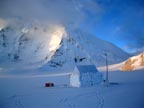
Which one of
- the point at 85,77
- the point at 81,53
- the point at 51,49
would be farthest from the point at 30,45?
the point at 85,77

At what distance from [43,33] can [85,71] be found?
6361 inches

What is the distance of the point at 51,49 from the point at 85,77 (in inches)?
5589

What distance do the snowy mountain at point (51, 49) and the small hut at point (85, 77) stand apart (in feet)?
330

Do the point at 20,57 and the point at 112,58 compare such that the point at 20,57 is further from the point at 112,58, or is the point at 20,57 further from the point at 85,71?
the point at 85,71

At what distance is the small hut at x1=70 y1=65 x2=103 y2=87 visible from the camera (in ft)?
100

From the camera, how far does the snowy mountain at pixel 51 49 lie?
151 metres

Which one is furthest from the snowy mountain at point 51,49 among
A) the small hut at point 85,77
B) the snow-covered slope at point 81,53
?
the small hut at point 85,77

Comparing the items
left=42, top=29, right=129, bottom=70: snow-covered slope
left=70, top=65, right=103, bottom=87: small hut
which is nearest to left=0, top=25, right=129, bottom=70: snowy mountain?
left=42, top=29, right=129, bottom=70: snow-covered slope

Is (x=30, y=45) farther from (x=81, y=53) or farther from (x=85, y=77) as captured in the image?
(x=85, y=77)

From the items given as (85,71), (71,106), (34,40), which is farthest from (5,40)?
(71,106)

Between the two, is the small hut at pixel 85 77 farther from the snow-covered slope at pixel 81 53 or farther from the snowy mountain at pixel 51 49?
the snow-covered slope at pixel 81 53

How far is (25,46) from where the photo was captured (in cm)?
18462

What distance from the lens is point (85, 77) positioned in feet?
101

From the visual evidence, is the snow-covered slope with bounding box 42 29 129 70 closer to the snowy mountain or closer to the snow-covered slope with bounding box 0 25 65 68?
the snowy mountain
